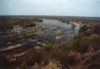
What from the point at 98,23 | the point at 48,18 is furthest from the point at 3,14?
the point at 98,23

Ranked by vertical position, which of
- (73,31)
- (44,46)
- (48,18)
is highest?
(48,18)

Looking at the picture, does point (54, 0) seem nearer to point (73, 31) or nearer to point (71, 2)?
point (71, 2)

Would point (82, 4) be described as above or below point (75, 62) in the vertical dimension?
above

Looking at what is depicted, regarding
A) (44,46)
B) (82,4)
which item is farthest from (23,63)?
(82,4)

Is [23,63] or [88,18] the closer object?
[23,63]

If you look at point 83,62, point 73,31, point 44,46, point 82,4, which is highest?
point 82,4

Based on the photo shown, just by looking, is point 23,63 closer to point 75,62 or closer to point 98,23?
point 75,62

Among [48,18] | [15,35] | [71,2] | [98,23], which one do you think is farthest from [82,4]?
[15,35]

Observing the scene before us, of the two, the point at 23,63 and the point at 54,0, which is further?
the point at 54,0

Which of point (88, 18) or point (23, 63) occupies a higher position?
point (88, 18)
